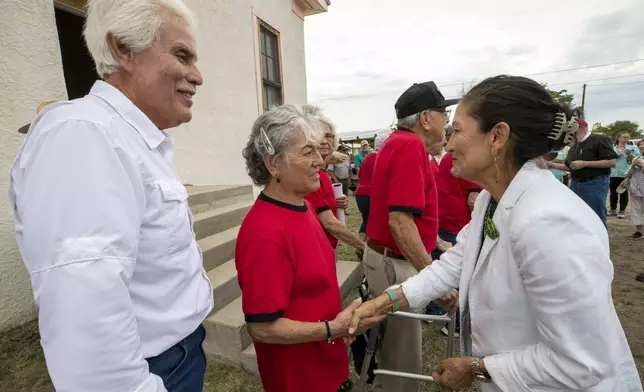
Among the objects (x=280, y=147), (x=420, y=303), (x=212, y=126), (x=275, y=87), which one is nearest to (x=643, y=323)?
(x=420, y=303)

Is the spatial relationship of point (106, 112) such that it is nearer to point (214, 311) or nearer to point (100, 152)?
point (100, 152)

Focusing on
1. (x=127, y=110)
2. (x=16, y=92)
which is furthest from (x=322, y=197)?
(x=16, y=92)

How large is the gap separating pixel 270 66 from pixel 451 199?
17.4 ft

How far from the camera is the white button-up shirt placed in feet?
2.36

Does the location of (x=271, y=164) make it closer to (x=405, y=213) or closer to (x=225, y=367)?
(x=405, y=213)

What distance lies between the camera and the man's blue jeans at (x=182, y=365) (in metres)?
1.08

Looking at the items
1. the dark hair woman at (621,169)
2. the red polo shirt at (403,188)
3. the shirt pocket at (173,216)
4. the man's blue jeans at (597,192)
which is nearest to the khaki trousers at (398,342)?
the red polo shirt at (403,188)

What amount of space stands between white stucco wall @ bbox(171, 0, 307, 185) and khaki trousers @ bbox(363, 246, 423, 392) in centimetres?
349

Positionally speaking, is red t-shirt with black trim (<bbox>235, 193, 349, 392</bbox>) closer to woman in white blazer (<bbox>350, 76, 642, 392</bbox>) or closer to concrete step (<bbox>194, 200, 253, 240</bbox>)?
woman in white blazer (<bbox>350, 76, 642, 392</bbox>)

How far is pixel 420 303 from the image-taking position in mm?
1867

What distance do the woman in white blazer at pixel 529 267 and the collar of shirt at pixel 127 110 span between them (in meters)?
1.17

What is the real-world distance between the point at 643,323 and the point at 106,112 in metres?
5.45

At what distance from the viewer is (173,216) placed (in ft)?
3.27

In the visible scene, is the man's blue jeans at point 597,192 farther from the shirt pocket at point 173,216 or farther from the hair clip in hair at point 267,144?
the shirt pocket at point 173,216
